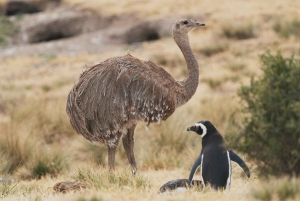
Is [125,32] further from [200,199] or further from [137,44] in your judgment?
[200,199]

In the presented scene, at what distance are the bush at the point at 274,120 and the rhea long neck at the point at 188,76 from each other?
2438mm

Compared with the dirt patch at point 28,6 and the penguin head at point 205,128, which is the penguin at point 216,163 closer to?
the penguin head at point 205,128

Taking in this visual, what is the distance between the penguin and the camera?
22.0 feet

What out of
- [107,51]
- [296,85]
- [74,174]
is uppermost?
[296,85]

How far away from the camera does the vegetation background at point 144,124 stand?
651 centimetres

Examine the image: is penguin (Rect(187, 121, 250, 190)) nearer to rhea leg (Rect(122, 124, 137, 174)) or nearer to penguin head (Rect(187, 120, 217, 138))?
penguin head (Rect(187, 120, 217, 138))

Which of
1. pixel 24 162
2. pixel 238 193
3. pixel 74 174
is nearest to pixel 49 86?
pixel 24 162

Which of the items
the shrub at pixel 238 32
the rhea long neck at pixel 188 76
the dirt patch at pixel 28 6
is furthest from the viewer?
the dirt patch at pixel 28 6

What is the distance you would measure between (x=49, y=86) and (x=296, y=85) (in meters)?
15.3

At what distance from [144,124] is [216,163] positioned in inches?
254

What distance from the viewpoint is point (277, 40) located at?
24.0 meters

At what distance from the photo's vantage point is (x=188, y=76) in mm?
8672

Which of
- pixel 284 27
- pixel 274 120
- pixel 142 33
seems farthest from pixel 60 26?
pixel 274 120

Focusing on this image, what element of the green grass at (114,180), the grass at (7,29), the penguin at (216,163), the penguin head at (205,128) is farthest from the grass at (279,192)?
the grass at (7,29)
